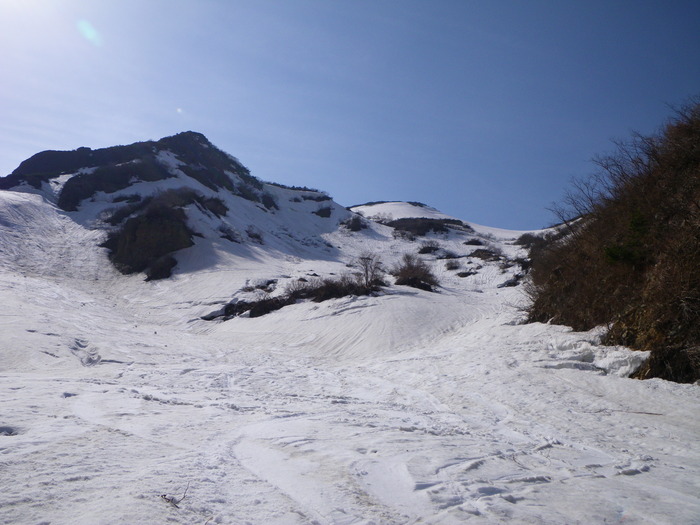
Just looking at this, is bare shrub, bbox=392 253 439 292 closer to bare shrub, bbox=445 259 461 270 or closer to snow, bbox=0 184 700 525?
snow, bbox=0 184 700 525

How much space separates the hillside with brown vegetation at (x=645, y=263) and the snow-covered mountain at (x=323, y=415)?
56 centimetres

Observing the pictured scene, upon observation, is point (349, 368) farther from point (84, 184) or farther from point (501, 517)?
point (84, 184)

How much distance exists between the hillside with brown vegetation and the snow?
59 centimetres

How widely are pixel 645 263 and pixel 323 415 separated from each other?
736 centimetres

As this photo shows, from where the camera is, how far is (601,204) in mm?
12570

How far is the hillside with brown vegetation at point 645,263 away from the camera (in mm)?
7230

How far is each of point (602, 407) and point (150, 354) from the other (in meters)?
11.5

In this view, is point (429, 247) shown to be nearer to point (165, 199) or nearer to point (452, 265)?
point (452, 265)

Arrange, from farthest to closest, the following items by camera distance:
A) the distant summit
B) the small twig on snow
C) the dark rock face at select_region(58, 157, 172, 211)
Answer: the dark rock face at select_region(58, 157, 172, 211), the distant summit, the small twig on snow

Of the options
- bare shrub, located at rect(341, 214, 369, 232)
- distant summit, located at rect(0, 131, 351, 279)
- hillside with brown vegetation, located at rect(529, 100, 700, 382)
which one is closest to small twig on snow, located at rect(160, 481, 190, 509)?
hillside with brown vegetation, located at rect(529, 100, 700, 382)

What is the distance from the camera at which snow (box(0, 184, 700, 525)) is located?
3.30m

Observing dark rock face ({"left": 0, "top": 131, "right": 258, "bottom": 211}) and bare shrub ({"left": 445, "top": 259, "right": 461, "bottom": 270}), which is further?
dark rock face ({"left": 0, "top": 131, "right": 258, "bottom": 211})

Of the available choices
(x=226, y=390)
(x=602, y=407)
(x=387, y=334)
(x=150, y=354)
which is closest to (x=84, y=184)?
(x=150, y=354)

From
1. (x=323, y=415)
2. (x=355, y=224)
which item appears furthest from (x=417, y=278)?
(x=355, y=224)
